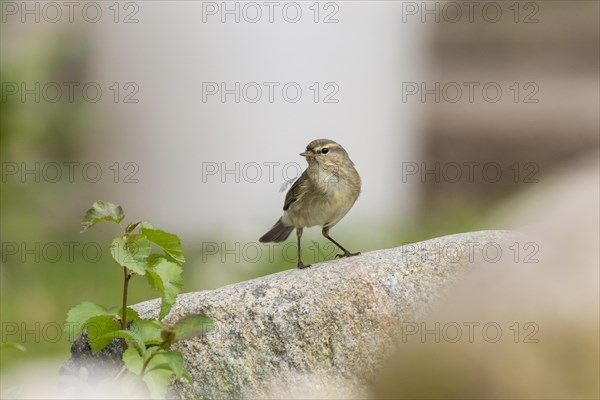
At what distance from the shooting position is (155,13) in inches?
318

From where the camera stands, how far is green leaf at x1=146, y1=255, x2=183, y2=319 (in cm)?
350

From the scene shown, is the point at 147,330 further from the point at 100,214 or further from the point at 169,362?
the point at 100,214

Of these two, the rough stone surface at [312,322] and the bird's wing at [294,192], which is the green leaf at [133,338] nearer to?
the rough stone surface at [312,322]

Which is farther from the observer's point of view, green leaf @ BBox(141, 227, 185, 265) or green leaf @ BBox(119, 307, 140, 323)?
green leaf @ BBox(119, 307, 140, 323)

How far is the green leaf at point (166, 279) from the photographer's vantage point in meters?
3.50

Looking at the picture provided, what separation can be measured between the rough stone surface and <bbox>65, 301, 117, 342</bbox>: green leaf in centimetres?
34

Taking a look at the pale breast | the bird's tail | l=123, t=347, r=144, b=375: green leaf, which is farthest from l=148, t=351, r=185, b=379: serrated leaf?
the bird's tail

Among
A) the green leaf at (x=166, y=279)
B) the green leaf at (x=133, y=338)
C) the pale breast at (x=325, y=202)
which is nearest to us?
→ the green leaf at (x=133, y=338)

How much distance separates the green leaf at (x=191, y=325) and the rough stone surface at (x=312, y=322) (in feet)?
0.72

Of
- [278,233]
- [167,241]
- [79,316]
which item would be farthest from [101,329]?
[278,233]

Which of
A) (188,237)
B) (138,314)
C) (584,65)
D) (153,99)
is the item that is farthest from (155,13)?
(138,314)

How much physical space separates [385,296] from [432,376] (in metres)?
0.72

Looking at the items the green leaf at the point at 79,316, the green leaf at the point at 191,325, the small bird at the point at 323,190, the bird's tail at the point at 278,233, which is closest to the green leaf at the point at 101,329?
the green leaf at the point at 79,316

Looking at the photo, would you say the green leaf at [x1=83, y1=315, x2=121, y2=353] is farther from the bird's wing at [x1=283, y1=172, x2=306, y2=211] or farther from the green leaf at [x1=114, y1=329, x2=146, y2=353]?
the bird's wing at [x1=283, y1=172, x2=306, y2=211]
